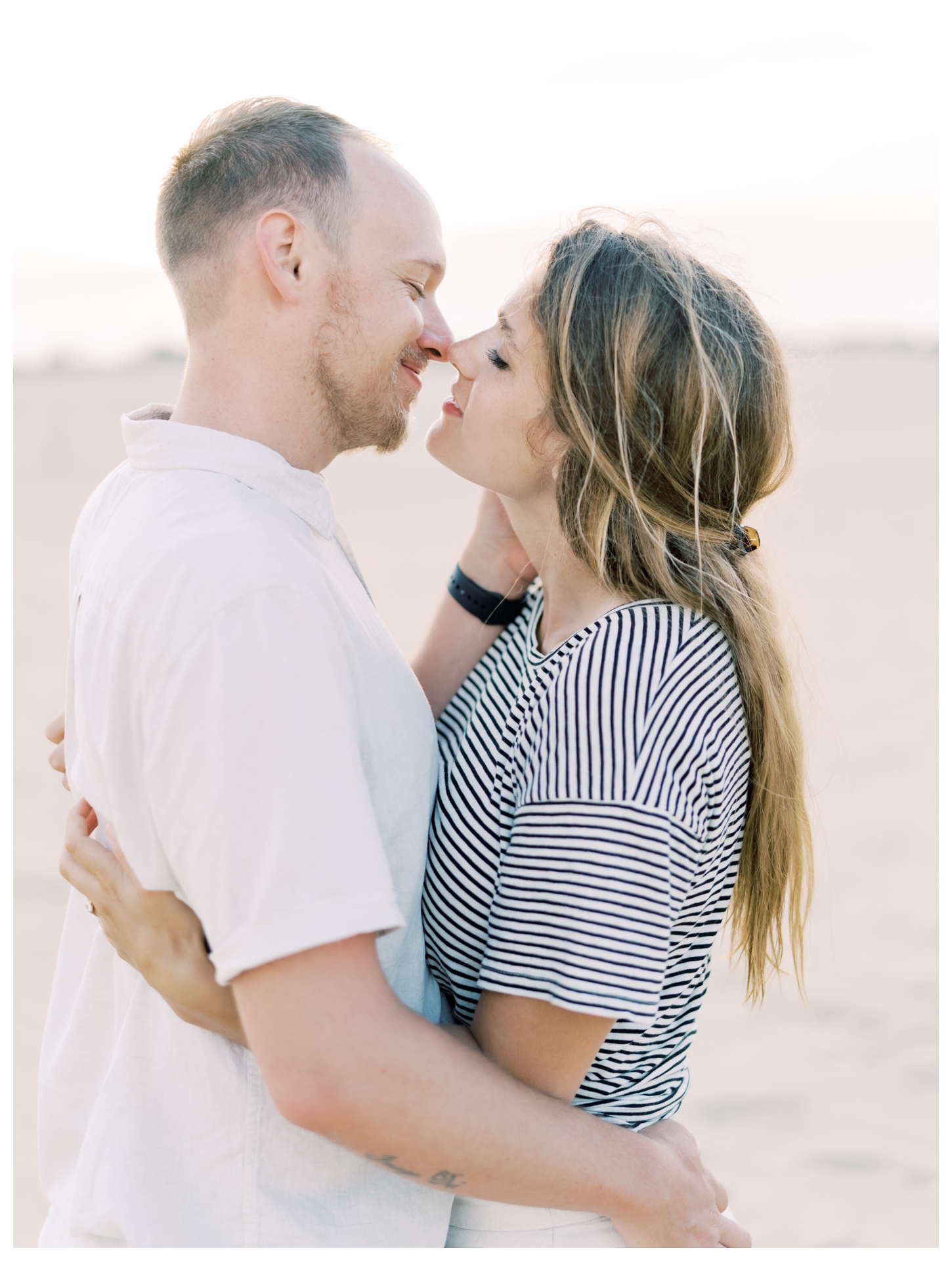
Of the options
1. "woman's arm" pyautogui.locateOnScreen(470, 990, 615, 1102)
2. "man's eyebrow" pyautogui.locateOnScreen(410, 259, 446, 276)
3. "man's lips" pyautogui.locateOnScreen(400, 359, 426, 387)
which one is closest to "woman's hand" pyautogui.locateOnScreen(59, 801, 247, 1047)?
"woman's arm" pyautogui.locateOnScreen(470, 990, 615, 1102)

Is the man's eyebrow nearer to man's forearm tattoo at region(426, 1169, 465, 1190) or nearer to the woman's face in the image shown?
the woman's face

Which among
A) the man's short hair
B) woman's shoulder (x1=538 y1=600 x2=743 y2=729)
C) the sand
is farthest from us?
the sand

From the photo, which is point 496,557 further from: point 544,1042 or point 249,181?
point 544,1042

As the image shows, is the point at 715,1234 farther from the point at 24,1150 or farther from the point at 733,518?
the point at 24,1150

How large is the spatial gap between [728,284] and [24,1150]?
4698 millimetres

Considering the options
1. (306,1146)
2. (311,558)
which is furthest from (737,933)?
(311,558)

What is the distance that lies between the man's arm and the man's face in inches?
44.2

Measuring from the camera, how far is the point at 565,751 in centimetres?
168

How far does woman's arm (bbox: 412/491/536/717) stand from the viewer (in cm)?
253

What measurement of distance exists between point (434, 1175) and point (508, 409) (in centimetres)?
134

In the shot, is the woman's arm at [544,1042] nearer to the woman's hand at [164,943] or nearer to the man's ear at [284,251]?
the woman's hand at [164,943]

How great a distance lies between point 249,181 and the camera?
2.05 metres

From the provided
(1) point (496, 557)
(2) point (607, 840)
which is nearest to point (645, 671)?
(2) point (607, 840)

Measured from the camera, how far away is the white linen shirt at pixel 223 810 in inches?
54.3
